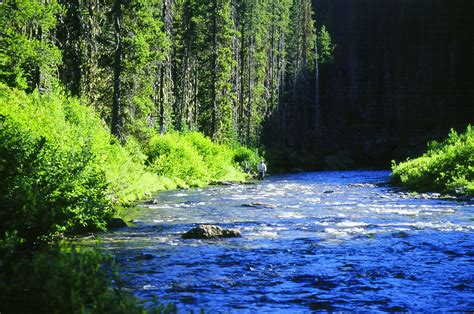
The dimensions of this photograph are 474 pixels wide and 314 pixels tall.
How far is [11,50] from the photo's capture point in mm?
17328

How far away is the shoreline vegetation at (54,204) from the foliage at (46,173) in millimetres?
17

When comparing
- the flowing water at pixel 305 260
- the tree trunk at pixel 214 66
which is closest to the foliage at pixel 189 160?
the tree trunk at pixel 214 66

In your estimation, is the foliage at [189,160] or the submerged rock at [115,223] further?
the foliage at [189,160]

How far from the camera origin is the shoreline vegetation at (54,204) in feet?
18.4

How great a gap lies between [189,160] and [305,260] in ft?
73.3

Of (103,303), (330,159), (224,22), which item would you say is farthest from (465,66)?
(103,303)

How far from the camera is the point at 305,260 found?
10.4 meters

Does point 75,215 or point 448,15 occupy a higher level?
point 448,15

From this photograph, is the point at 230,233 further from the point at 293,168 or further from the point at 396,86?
the point at 396,86

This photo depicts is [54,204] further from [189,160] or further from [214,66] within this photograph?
[214,66]

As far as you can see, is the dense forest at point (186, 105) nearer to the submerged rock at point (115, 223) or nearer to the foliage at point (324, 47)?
the submerged rock at point (115, 223)

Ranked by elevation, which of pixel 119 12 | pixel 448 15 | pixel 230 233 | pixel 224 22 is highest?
pixel 448 15

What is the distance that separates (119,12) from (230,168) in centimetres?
1685

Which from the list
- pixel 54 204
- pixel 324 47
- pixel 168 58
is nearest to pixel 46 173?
pixel 54 204
